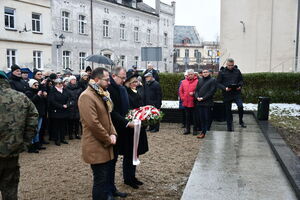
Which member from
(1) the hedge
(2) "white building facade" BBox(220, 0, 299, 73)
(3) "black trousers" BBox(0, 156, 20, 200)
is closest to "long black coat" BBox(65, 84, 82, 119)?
(3) "black trousers" BBox(0, 156, 20, 200)

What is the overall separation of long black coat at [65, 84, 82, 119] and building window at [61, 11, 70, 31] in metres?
23.3

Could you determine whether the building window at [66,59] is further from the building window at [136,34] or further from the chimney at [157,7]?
the chimney at [157,7]

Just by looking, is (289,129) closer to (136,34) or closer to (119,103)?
(119,103)

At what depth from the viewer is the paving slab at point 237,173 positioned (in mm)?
5104

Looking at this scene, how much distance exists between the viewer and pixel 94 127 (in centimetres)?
434

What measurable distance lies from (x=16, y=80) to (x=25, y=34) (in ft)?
70.3

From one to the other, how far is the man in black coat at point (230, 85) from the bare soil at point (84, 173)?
4.52 feet

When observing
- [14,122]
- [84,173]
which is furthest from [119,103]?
[84,173]

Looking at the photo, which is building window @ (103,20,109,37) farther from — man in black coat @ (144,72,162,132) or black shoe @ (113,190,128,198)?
black shoe @ (113,190,128,198)

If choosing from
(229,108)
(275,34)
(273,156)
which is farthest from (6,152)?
(275,34)

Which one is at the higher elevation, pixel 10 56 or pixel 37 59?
pixel 10 56

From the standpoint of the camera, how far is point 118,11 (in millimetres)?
38812

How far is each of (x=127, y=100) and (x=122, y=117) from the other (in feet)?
1.10

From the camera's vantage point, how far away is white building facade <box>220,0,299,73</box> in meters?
23.8
